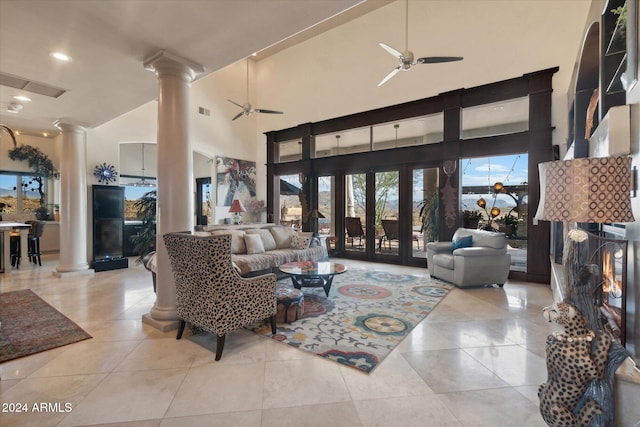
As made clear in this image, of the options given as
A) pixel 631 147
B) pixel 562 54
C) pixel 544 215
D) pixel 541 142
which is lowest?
pixel 544 215

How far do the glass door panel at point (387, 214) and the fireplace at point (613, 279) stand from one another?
4.67 meters

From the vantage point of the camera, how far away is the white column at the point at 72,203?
5.80 m

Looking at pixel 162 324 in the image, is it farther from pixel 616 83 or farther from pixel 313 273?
pixel 616 83

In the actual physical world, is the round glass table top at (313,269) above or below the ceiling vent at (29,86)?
below

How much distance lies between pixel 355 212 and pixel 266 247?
288 cm

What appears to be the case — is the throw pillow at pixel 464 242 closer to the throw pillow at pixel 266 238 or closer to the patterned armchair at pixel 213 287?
the throw pillow at pixel 266 238

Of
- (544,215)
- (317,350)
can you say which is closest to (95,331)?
(317,350)

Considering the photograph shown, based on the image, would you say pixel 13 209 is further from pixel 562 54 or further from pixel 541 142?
pixel 562 54

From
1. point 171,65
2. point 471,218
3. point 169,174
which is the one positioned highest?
point 171,65

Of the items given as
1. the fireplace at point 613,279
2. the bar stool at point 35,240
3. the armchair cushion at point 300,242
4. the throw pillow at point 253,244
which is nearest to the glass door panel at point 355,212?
the armchair cushion at point 300,242

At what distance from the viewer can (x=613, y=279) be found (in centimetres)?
193

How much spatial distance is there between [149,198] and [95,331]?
434 cm

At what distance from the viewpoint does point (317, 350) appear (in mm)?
2682

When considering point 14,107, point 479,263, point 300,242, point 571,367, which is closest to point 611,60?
point 571,367
